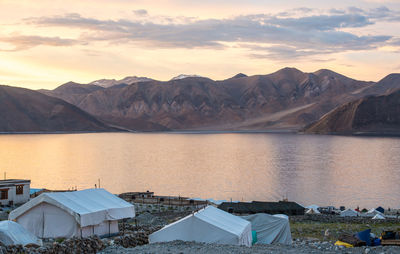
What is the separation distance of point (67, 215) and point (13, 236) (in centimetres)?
352

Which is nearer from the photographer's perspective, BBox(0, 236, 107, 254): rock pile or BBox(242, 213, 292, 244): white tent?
BBox(0, 236, 107, 254): rock pile

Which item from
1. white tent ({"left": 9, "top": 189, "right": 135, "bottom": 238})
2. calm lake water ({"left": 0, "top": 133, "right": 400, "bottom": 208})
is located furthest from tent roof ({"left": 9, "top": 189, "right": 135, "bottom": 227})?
calm lake water ({"left": 0, "top": 133, "right": 400, "bottom": 208})

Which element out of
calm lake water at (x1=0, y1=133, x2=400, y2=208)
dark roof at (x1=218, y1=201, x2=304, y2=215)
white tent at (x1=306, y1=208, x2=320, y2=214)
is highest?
dark roof at (x1=218, y1=201, x2=304, y2=215)

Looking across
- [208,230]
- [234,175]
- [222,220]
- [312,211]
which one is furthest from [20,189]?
[234,175]

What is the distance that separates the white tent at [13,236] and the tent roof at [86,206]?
2.62 m

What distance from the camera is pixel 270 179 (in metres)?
70.0

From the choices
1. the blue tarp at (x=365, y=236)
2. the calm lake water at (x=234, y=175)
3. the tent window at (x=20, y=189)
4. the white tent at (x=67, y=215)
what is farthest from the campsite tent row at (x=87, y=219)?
the calm lake water at (x=234, y=175)

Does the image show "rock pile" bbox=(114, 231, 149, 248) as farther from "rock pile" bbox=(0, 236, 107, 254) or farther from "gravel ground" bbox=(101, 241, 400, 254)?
"gravel ground" bbox=(101, 241, 400, 254)

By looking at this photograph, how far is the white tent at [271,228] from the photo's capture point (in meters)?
19.3

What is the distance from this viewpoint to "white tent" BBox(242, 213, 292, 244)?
19.3m

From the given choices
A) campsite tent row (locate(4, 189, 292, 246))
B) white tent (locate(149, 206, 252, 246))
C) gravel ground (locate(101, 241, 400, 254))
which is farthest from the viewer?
campsite tent row (locate(4, 189, 292, 246))

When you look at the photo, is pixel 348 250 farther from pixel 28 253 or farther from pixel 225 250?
pixel 28 253

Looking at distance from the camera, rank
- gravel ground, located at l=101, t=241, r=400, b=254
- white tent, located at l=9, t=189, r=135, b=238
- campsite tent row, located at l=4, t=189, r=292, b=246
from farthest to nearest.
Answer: white tent, located at l=9, t=189, r=135, b=238 → campsite tent row, located at l=4, t=189, r=292, b=246 → gravel ground, located at l=101, t=241, r=400, b=254

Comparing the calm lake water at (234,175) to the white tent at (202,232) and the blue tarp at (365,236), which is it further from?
the white tent at (202,232)
